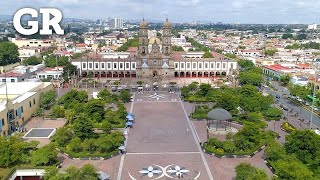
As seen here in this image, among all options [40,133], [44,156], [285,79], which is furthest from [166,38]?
[44,156]

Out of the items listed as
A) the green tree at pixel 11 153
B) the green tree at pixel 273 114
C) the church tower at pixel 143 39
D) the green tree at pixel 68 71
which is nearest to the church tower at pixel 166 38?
the church tower at pixel 143 39

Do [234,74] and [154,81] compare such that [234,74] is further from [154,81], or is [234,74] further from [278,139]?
[278,139]

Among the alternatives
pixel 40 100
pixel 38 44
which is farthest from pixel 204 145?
pixel 38 44

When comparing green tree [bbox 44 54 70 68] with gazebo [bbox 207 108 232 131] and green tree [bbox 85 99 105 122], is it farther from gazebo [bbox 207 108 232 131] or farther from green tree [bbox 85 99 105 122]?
gazebo [bbox 207 108 232 131]

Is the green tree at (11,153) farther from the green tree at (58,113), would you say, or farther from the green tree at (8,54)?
the green tree at (8,54)

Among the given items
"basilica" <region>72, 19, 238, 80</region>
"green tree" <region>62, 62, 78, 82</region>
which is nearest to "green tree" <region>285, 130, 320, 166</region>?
"basilica" <region>72, 19, 238, 80</region>

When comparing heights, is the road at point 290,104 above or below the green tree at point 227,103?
below
